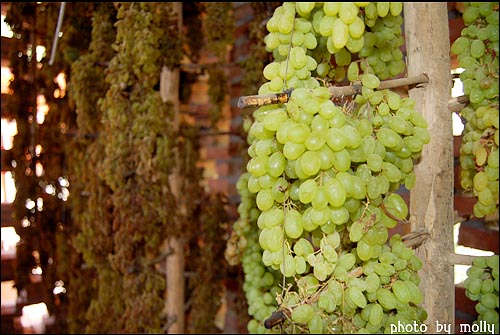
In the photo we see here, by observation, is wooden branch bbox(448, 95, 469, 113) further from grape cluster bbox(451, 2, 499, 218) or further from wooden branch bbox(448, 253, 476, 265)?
wooden branch bbox(448, 253, 476, 265)

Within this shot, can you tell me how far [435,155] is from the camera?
79cm

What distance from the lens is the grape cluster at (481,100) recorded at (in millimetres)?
684

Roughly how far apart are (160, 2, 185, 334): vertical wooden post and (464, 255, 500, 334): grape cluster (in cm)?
119

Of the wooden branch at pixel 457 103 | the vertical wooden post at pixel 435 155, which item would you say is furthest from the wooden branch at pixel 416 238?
the wooden branch at pixel 457 103

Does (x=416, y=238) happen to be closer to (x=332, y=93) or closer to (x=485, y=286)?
(x=485, y=286)

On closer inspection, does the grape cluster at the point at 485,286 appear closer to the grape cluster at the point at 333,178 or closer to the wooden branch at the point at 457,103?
the grape cluster at the point at 333,178

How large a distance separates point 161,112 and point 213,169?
33.8 inches

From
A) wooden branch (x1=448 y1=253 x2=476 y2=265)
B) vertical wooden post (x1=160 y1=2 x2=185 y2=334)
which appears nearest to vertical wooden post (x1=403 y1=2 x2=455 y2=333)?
wooden branch (x1=448 y1=253 x2=476 y2=265)

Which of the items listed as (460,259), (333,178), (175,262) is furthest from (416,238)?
(175,262)

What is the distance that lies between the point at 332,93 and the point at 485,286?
367mm

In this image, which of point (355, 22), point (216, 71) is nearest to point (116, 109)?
point (216, 71)

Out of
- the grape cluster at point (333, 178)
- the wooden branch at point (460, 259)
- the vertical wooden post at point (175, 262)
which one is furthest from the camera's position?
the vertical wooden post at point (175, 262)

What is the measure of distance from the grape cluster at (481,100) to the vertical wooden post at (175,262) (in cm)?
117

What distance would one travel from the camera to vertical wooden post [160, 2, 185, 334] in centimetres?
176
